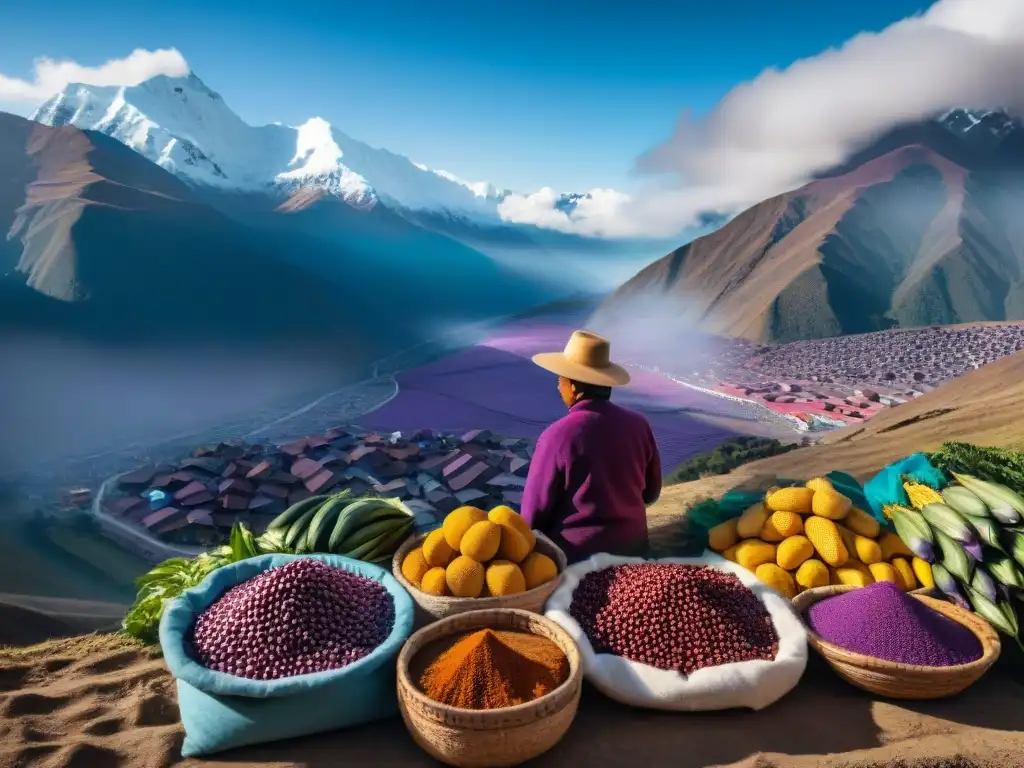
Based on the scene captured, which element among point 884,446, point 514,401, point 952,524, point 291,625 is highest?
point 952,524

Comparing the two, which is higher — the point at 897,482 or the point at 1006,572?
the point at 897,482

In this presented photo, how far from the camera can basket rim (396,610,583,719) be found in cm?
141

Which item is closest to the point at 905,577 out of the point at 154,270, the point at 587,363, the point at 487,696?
the point at 587,363

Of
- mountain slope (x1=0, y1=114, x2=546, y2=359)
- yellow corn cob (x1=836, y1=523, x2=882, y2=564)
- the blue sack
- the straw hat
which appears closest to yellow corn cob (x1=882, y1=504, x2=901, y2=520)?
yellow corn cob (x1=836, y1=523, x2=882, y2=564)

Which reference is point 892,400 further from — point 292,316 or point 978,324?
point 292,316

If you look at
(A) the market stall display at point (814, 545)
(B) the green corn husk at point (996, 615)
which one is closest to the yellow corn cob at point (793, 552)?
(A) the market stall display at point (814, 545)

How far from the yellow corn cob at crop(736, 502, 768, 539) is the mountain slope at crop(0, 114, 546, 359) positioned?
24168mm

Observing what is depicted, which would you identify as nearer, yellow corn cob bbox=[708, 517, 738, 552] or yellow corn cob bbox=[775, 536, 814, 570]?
yellow corn cob bbox=[775, 536, 814, 570]

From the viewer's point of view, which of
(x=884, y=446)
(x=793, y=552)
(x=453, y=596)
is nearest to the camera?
(x=453, y=596)

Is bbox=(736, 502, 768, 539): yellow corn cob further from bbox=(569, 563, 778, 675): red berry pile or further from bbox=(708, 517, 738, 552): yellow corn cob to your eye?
bbox=(569, 563, 778, 675): red berry pile

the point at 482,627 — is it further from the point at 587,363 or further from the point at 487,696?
the point at 587,363

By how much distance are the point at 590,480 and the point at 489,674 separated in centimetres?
94

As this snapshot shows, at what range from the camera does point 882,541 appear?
2352 millimetres

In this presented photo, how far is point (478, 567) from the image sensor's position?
1983mm
